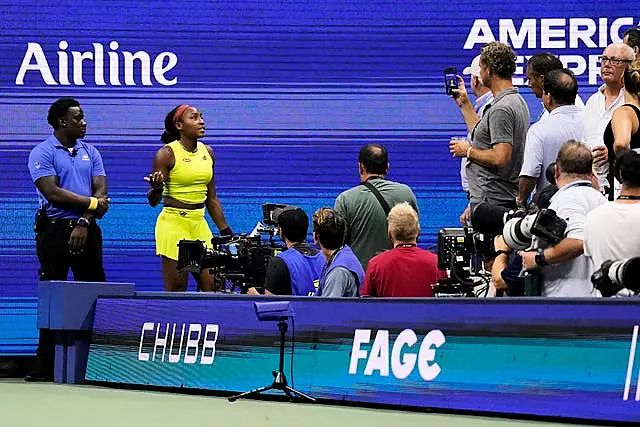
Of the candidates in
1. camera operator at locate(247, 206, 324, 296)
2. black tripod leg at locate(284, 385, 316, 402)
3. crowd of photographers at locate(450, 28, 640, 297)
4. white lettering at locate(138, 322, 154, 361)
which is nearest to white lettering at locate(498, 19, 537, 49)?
crowd of photographers at locate(450, 28, 640, 297)

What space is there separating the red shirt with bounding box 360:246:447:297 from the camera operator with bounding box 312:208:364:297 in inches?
7.1

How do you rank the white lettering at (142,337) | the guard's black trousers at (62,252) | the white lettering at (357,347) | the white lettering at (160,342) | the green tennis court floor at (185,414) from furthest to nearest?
1. the guard's black trousers at (62,252)
2. the white lettering at (142,337)
3. the white lettering at (160,342)
4. the white lettering at (357,347)
5. the green tennis court floor at (185,414)

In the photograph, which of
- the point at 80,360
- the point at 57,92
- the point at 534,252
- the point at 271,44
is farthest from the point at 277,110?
the point at 534,252

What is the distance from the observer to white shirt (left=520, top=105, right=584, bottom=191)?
7.99 m

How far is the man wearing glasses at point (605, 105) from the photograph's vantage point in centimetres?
797

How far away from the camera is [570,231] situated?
705 centimetres

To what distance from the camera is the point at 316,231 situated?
8.25 m

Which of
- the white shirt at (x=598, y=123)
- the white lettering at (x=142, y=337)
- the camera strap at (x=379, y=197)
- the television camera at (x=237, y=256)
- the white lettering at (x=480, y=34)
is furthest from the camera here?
the white lettering at (x=480, y=34)

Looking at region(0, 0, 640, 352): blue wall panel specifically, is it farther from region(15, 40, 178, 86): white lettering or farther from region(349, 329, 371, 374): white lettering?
region(349, 329, 371, 374): white lettering

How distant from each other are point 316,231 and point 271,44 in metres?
3.31

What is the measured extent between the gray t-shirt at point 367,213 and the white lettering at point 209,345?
1.22 meters

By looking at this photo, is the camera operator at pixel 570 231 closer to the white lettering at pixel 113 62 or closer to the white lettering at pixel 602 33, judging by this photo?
the white lettering at pixel 602 33

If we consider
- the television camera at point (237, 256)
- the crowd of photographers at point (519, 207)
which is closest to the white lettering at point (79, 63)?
the television camera at point (237, 256)

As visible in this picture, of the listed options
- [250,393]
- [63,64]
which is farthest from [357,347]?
[63,64]
